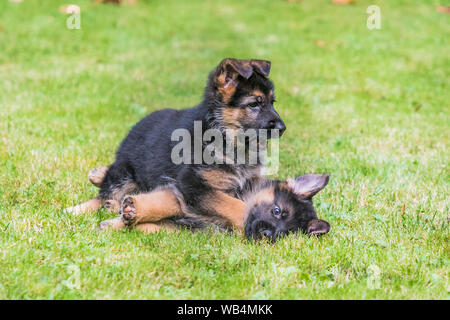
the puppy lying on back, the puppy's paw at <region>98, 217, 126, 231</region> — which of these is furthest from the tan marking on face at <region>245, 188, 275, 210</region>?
the puppy's paw at <region>98, 217, 126, 231</region>

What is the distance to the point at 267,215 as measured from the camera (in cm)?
458

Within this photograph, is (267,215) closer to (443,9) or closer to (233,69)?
(233,69)

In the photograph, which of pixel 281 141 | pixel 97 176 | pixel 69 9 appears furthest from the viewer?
pixel 69 9

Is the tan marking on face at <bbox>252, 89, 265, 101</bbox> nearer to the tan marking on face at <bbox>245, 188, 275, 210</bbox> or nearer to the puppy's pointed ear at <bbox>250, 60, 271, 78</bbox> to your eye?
the puppy's pointed ear at <bbox>250, 60, 271, 78</bbox>

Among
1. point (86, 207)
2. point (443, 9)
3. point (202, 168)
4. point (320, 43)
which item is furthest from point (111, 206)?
point (443, 9)

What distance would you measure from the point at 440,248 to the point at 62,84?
733 cm

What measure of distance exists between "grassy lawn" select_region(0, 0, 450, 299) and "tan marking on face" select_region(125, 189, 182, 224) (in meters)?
0.19

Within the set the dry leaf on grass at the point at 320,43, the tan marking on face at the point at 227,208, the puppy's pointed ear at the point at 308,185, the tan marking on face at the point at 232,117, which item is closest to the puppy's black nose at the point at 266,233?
the tan marking on face at the point at 227,208

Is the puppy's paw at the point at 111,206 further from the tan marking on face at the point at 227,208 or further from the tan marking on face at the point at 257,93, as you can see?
the tan marking on face at the point at 257,93

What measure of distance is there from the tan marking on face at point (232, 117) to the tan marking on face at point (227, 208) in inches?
27.0

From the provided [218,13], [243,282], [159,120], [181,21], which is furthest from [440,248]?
[218,13]

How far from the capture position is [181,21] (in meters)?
15.9

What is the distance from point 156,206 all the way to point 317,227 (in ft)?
4.44

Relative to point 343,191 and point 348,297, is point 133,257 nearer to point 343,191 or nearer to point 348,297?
point 348,297
